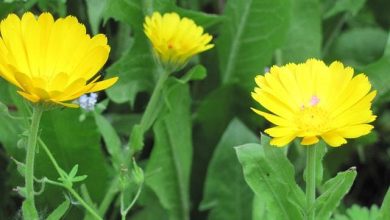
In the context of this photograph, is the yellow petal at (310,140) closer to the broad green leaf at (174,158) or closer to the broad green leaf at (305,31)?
the broad green leaf at (174,158)

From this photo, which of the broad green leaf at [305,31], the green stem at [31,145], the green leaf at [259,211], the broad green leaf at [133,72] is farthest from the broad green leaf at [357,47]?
the green stem at [31,145]

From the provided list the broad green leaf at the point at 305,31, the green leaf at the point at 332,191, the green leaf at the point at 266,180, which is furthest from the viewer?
the broad green leaf at the point at 305,31

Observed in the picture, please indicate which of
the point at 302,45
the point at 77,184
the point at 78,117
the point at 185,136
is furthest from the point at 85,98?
the point at 302,45

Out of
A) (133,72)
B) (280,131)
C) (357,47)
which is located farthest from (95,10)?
(357,47)

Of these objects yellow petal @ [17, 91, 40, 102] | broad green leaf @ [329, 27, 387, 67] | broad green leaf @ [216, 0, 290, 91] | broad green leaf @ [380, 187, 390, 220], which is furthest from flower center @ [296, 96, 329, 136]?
broad green leaf @ [329, 27, 387, 67]

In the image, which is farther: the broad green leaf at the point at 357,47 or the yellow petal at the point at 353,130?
the broad green leaf at the point at 357,47

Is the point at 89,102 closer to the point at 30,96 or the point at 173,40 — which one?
the point at 173,40
